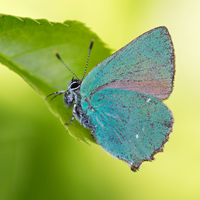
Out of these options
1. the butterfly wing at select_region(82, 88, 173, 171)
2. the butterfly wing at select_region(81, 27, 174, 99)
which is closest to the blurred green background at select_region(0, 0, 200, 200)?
the butterfly wing at select_region(81, 27, 174, 99)

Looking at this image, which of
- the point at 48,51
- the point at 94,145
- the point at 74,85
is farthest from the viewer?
the point at 94,145

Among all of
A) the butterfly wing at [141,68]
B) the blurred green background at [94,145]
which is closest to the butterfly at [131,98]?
the butterfly wing at [141,68]

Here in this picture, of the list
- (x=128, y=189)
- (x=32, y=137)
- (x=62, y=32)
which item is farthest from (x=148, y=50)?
(x=128, y=189)

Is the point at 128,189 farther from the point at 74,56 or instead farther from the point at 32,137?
the point at 74,56

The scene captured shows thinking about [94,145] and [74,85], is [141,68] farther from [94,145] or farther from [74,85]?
[94,145]

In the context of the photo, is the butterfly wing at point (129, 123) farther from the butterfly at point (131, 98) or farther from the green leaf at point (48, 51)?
the green leaf at point (48, 51)

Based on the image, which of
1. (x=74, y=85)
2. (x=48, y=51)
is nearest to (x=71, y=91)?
(x=74, y=85)
